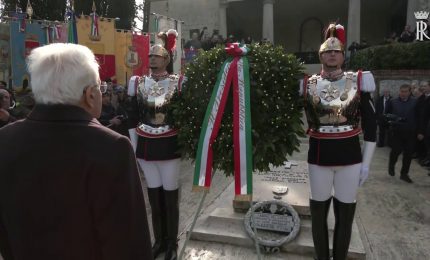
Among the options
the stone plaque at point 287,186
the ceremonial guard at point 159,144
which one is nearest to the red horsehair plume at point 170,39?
the ceremonial guard at point 159,144

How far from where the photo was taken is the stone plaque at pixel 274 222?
12.2 ft

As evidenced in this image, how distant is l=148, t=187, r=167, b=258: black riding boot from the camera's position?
353cm

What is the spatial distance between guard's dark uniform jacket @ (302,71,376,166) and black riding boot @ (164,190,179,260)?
141 centimetres

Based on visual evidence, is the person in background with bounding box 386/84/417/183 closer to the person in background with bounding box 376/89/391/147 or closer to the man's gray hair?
the person in background with bounding box 376/89/391/147

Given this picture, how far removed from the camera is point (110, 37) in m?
12.8

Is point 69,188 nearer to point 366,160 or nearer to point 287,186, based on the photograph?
point 366,160

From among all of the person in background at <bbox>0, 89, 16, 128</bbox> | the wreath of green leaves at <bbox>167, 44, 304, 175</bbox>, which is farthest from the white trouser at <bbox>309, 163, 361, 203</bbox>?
the person in background at <bbox>0, 89, 16, 128</bbox>

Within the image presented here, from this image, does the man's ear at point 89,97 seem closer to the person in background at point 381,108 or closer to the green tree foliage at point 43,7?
the person in background at point 381,108

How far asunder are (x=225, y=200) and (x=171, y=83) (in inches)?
83.1

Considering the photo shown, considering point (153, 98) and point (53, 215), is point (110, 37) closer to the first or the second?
point (153, 98)

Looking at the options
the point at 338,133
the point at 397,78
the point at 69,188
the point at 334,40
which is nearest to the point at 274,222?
the point at 338,133

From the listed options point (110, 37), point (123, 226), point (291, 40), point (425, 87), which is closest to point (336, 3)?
point (291, 40)

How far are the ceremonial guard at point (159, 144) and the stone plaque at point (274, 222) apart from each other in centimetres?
92

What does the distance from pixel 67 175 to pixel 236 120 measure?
172 centimetres
